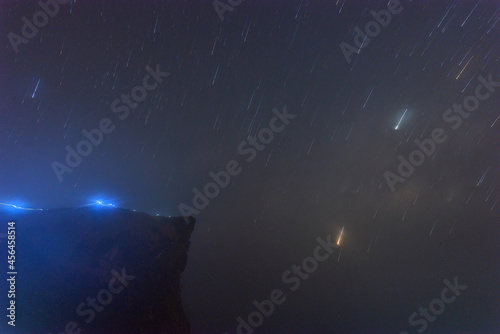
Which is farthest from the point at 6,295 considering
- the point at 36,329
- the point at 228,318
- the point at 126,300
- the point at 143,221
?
the point at 228,318

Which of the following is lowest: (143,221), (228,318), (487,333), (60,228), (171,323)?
(487,333)

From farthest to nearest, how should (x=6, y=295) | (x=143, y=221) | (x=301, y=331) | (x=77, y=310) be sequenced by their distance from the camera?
(x=301, y=331) < (x=143, y=221) < (x=77, y=310) < (x=6, y=295)

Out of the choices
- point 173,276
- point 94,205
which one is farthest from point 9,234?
point 173,276

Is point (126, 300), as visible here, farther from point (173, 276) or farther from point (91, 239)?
point (91, 239)

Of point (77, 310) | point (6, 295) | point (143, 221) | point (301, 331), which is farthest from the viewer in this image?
point (301, 331)

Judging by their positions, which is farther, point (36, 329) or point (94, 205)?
point (94, 205)

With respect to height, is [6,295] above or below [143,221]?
below
